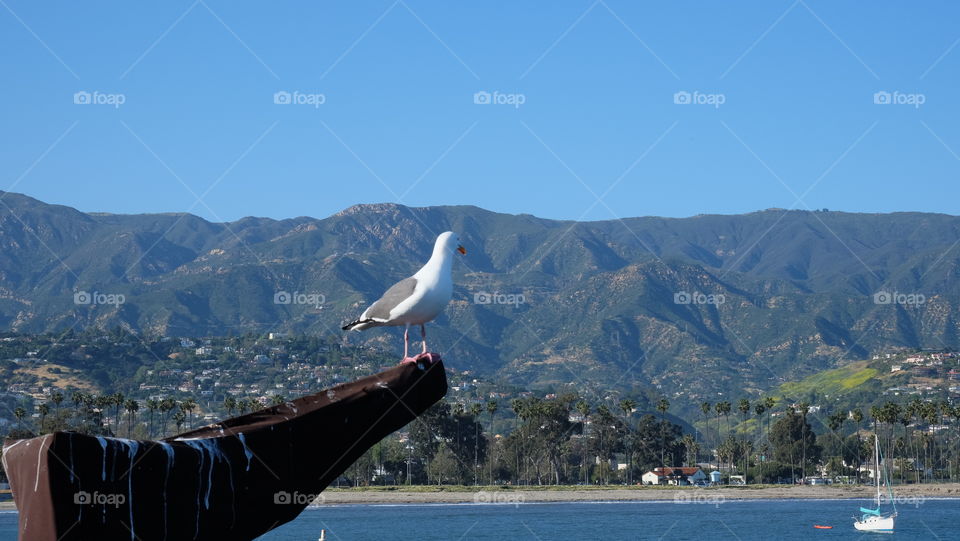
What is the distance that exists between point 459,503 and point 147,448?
133 m

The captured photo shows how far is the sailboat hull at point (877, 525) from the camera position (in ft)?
333

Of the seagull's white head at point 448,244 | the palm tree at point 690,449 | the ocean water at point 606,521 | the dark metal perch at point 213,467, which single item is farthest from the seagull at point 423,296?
the palm tree at point 690,449

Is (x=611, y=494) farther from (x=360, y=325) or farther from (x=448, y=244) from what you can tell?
(x=448, y=244)

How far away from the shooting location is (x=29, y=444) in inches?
412

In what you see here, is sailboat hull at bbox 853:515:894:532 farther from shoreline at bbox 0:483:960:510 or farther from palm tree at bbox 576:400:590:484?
palm tree at bbox 576:400:590:484

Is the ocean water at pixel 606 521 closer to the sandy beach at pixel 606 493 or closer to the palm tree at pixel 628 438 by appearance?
the sandy beach at pixel 606 493

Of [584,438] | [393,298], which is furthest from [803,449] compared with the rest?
[393,298]

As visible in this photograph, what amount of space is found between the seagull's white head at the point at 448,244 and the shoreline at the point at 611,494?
127445mm

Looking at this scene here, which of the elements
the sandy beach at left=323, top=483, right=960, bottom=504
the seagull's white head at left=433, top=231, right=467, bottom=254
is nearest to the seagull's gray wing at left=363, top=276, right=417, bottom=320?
the seagull's white head at left=433, top=231, right=467, bottom=254

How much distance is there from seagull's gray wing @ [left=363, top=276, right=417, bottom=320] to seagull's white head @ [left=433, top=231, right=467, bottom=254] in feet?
1.27

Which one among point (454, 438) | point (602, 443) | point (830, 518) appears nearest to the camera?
point (830, 518)

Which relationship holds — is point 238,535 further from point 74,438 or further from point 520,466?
point 520,466

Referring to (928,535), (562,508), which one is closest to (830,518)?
(928,535)

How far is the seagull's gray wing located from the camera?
12.8 m
